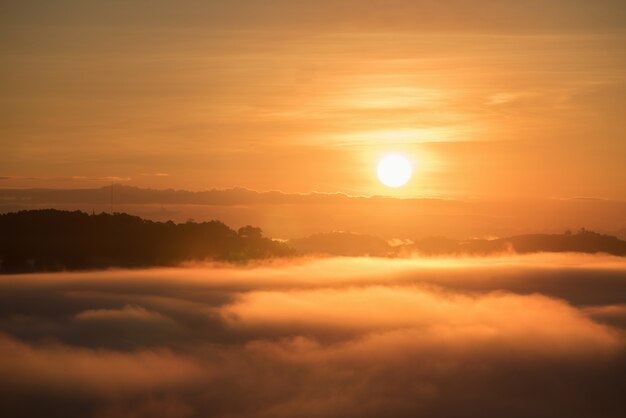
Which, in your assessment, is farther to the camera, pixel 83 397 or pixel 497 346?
pixel 497 346

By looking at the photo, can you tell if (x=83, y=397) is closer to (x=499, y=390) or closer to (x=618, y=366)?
(x=499, y=390)

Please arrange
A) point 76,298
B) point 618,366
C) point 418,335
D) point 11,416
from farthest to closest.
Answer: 1. point 418,335
2. point 76,298
3. point 618,366
4. point 11,416

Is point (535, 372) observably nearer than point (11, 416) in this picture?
No

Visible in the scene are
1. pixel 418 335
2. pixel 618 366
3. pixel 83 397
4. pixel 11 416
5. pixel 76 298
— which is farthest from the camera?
pixel 418 335

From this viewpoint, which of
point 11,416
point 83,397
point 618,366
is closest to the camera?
point 11,416

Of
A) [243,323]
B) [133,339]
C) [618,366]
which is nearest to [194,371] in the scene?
[133,339]

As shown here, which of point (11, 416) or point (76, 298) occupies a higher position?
point (76, 298)

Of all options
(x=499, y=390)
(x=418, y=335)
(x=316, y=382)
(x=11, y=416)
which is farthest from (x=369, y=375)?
(x=11, y=416)

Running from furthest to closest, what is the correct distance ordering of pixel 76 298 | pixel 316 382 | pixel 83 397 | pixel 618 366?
pixel 76 298 < pixel 618 366 < pixel 316 382 < pixel 83 397

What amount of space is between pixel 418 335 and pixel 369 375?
3468cm

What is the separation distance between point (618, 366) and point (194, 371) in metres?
68.0

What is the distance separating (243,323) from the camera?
18350 cm

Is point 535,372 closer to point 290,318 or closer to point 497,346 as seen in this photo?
point 497,346

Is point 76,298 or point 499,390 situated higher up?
point 76,298
